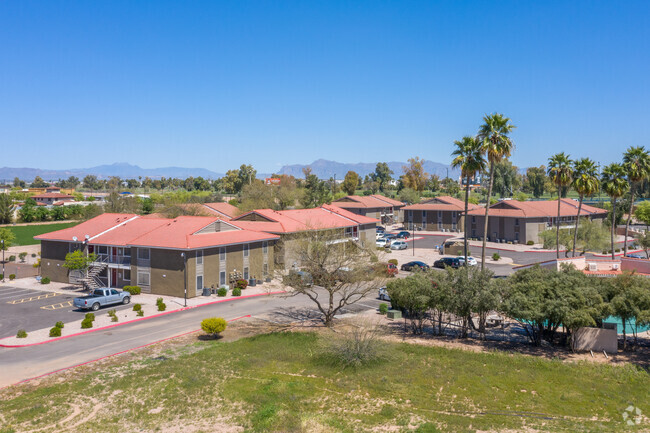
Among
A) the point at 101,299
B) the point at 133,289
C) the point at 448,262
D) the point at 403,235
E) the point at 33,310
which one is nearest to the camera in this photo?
the point at 33,310

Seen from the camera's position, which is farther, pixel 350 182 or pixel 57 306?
pixel 350 182

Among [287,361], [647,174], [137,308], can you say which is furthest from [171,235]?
[647,174]

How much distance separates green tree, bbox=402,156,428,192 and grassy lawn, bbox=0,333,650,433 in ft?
484

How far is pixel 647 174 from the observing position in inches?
1923

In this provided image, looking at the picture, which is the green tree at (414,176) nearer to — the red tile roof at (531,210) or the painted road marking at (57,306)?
the red tile roof at (531,210)

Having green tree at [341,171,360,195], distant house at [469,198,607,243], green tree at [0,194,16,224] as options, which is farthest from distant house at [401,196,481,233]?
green tree at [0,194,16,224]

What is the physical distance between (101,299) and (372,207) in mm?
76353

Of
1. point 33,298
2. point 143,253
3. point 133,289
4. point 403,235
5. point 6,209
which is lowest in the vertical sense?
point 33,298

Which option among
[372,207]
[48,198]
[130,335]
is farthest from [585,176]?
[48,198]

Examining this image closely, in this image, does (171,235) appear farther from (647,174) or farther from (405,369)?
(647,174)

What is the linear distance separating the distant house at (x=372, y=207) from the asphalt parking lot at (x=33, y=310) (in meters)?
70.1

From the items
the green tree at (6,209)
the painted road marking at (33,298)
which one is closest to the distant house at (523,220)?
the painted road marking at (33,298)

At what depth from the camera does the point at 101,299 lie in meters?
39.2

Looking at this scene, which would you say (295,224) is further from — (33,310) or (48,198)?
(48,198)
